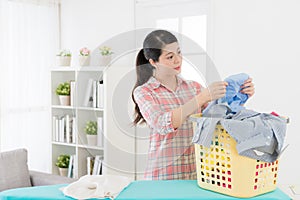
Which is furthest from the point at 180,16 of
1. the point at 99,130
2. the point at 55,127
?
the point at 99,130

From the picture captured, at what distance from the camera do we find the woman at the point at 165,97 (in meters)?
1.14

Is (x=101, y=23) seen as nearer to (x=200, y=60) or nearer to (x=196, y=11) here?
(x=196, y=11)

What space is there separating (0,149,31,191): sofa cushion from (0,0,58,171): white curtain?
56cm

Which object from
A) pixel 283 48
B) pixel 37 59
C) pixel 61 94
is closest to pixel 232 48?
pixel 283 48

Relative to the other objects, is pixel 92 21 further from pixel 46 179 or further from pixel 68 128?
pixel 46 179

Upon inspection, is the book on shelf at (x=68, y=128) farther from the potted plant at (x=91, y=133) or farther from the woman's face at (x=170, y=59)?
the woman's face at (x=170, y=59)

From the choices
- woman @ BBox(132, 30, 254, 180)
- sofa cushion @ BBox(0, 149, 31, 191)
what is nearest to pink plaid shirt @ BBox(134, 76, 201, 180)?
woman @ BBox(132, 30, 254, 180)

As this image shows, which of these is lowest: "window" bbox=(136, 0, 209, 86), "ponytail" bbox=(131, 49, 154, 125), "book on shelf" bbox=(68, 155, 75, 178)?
"book on shelf" bbox=(68, 155, 75, 178)

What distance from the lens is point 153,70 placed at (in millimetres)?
1168

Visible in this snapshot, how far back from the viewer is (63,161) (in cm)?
375

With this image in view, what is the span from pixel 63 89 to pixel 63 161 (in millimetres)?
647

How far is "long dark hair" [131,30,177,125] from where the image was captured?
44.3 inches

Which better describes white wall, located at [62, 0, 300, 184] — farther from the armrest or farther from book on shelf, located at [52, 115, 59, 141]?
book on shelf, located at [52, 115, 59, 141]

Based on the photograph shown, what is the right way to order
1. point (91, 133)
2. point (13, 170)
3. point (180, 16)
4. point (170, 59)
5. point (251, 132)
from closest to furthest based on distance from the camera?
point (251, 132), point (170, 59), point (91, 133), point (13, 170), point (180, 16)
